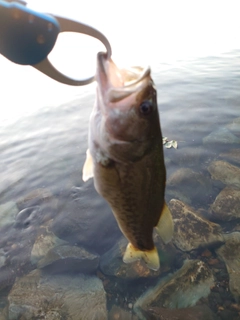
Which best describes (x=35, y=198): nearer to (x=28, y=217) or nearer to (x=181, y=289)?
(x=28, y=217)

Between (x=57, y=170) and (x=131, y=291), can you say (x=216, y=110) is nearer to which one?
(x=57, y=170)

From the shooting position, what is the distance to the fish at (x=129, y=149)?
6.36 ft

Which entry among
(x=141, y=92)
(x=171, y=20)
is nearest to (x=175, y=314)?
(x=141, y=92)

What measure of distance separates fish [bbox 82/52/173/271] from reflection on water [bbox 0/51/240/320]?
2290 millimetres

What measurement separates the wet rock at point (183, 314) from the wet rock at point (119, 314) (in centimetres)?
27

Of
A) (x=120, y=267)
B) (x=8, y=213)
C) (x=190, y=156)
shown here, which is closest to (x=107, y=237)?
(x=120, y=267)

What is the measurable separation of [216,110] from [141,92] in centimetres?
910

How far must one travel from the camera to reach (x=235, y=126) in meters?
8.70

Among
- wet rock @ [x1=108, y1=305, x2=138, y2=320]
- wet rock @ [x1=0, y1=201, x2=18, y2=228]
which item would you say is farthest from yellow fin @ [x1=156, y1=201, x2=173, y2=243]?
wet rock @ [x1=0, y1=201, x2=18, y2=228]

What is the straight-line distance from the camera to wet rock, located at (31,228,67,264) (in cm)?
520

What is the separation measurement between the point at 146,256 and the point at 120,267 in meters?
2.22

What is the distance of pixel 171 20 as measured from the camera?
62.3 metres

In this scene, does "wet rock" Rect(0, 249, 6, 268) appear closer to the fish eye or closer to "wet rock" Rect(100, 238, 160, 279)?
"wet rock" Rect(100, 238, 160, 279)

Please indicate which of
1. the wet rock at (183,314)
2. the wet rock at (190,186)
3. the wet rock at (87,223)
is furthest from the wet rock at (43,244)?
the wet rock at (190,186)
